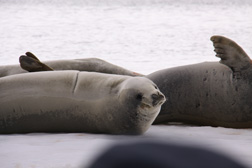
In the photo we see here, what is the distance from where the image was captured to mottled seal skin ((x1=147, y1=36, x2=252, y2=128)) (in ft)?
9.24

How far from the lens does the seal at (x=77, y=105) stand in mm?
2297

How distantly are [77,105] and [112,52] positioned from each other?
24.8 ft

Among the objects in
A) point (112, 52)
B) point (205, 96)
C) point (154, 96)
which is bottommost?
point (112, 52)

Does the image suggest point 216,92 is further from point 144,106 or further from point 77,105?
point 77,105

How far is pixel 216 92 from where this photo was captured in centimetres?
287

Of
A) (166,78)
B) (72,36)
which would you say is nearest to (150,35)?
(72,36)

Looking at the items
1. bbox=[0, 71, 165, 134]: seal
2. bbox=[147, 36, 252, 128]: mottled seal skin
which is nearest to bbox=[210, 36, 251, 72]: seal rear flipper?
bbox=[147, 36, 252, 128]: mottled seal skin

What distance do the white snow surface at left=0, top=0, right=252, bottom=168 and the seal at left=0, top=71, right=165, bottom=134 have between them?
3.1 inches

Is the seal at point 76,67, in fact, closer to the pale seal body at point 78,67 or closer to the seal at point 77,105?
the pale seal body at point 78,67

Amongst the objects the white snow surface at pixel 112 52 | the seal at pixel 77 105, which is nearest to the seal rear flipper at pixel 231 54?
the white snow surface at pixel 112 52

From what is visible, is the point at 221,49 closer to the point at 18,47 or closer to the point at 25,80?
the point at 25,80

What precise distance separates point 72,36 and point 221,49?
11.1 metres

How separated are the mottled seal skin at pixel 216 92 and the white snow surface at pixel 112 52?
0.11 m

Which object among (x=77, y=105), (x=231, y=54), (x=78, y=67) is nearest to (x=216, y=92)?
(x=231, y=54)
